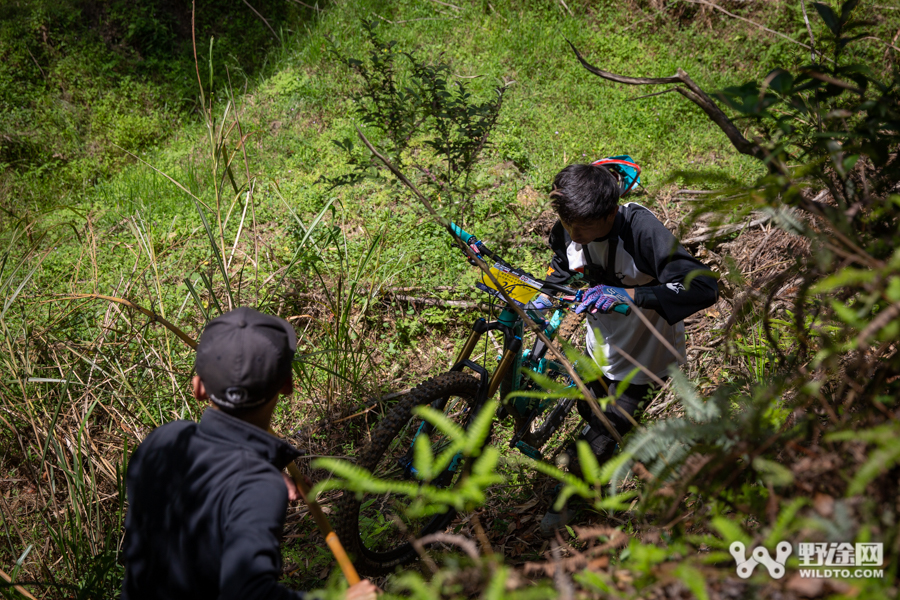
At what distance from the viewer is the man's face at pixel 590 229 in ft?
7.93

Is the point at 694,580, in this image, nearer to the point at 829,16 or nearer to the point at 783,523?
the point at 783,523

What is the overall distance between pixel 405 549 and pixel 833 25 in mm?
2770

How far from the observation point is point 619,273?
270 cm

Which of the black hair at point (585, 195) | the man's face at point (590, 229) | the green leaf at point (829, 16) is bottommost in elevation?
the man's face at point (590, 229)

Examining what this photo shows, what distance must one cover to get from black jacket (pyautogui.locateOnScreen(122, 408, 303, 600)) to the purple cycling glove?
134 centimetres

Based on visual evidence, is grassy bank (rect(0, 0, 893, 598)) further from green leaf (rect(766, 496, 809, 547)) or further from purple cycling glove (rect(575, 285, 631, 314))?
green leaf (rect(766, 496, 809, 547))

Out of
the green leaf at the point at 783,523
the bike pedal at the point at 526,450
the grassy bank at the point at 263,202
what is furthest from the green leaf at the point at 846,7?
the bike pedal at the point at 526,450

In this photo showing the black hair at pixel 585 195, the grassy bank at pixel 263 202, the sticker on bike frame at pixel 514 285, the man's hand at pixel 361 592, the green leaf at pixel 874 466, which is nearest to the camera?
the green leaf at pixel 874 466

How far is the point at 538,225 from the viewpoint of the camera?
4.79 meters

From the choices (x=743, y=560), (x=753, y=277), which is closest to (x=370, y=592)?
(x=743, y=560)

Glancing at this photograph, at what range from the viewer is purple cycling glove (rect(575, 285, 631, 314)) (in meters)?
2.23

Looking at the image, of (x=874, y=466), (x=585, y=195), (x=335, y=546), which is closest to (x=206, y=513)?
(x=335, y=546)

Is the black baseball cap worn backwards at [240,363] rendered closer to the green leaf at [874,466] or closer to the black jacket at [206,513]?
the black jacket at [206,513]

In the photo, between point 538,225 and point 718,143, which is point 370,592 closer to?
point 538,225
